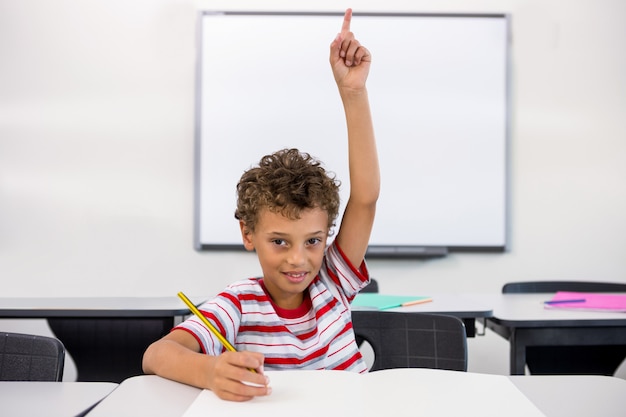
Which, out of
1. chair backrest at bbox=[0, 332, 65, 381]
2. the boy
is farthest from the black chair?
chair backrest at bbox=[0, 332, 65, 381]

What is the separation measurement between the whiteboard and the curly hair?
235 cm

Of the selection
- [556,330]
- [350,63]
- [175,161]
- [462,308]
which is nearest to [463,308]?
[462,308]

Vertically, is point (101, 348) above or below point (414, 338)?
below

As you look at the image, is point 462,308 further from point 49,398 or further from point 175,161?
point 175,161

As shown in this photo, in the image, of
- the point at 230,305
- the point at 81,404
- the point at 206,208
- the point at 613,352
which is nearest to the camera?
the point at 81,404

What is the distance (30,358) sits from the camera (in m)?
1.23

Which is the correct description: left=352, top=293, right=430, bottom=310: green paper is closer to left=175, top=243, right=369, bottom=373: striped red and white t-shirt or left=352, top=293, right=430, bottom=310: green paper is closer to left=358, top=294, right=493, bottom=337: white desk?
left=358, top=294, right=493, bottom=337: white desk

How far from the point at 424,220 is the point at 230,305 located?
2578 millimetres

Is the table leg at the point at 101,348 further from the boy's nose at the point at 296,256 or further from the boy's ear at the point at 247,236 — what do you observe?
the boy's nose at the point at 296,256

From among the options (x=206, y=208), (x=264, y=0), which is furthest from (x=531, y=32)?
(x=206, y=208)

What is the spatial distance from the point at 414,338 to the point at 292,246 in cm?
46

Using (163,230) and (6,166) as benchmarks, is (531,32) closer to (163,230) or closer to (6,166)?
(163,230)

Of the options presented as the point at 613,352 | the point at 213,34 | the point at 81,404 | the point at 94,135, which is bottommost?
the point at 613,352

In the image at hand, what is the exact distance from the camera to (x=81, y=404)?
93 centimetres
